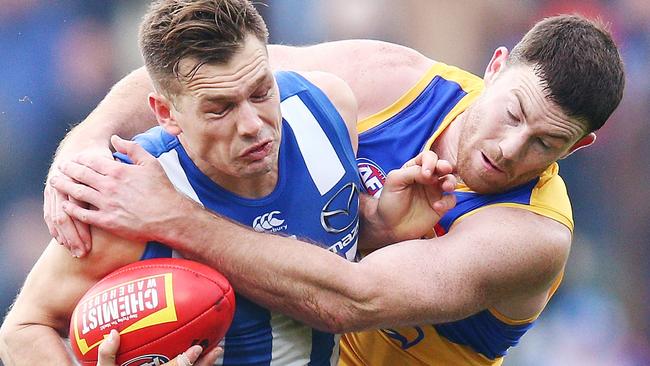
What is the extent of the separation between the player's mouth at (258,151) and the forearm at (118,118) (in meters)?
0.66

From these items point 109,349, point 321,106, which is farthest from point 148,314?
point 321,106

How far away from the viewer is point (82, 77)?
5945mm

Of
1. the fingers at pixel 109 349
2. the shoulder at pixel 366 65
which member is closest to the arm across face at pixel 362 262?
the fingers at pixel 109 349

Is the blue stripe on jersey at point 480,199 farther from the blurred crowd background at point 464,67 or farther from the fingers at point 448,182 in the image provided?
the blurred crowd background at point 464,67

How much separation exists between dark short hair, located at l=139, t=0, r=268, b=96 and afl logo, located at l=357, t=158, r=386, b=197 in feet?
2.88

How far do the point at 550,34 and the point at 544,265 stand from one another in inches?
31.3

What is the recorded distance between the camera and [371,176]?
3.65 m

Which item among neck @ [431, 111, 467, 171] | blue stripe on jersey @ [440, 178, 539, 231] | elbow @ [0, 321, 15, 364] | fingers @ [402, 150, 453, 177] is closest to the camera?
elbow @ [0, 321, 15, 364]

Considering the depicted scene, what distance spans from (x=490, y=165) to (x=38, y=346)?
158cm

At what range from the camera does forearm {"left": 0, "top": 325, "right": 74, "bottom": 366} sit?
9.59 ft

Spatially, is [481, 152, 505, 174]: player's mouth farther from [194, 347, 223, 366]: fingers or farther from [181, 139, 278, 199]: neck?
[194, 347, 223, 366]: fingers

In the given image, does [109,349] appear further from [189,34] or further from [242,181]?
[189,34]

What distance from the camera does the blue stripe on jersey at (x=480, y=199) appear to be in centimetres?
346

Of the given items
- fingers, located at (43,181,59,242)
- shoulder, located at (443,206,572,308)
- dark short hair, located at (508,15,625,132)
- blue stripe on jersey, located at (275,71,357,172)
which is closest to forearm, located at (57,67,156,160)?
fingers, located at (43,181,59,242)
